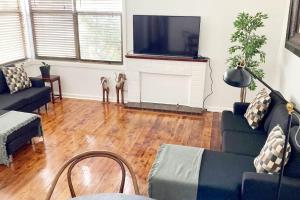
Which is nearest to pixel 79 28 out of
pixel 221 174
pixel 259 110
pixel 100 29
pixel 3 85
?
pixel 100 29

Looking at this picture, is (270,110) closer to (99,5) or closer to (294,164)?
(294,164)

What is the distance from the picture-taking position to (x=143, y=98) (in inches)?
212

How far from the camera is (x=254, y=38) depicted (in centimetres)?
405

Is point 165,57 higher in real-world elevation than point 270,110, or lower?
higher

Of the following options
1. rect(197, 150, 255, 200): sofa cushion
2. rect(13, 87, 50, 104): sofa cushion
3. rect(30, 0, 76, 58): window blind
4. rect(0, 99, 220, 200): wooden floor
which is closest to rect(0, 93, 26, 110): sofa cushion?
rect(13, 87, 50, 104): sofa cushion

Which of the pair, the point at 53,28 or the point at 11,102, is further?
the point at 53,28

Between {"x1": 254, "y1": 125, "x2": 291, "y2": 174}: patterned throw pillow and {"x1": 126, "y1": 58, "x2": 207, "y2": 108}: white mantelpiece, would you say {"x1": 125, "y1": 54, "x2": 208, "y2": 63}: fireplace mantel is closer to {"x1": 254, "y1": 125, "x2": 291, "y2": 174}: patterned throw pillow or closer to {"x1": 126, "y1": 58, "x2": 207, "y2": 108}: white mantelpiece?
{"x1": 126, "y1": 58, "x2": 207, "y2": 108}: white mantelpiece

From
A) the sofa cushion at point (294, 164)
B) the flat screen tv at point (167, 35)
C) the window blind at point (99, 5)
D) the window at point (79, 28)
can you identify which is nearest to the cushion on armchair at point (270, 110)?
the sofa cushion at point (294, 164)

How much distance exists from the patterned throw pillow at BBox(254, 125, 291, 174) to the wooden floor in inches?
47.7

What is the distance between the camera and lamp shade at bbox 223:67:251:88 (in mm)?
1916

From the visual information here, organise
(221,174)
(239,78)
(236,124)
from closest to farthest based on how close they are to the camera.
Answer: (239,78) < (221,174) < (236,124)

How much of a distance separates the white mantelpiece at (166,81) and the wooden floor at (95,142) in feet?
1.30

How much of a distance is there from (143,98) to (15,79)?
2.22 metres

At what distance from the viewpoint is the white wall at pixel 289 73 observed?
3338mm
